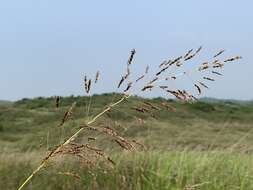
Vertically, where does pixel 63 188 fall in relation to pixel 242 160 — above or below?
below

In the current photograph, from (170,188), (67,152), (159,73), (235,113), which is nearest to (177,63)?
(159,73)

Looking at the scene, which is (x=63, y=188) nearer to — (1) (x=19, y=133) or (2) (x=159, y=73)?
(2) (x=159, y=73)

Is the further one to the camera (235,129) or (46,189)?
(235,129)

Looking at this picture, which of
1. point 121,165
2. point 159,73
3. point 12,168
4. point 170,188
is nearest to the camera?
point 159,73

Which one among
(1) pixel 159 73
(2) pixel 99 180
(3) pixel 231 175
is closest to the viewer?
(1) pixel 159 73

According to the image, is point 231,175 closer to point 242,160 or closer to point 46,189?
point 242,160

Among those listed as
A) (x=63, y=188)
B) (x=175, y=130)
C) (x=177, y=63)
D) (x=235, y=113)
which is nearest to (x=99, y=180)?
(x=63, y=188)

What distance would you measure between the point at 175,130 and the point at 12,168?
13.9 meters

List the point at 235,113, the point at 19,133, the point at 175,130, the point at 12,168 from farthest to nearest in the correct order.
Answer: the point at 235,113, the point at 19,133, the point at 175,130, the point at 12,168

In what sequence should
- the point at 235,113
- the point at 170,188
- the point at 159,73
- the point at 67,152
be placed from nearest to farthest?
1. the point at 67,152
2. the point at 159,73
3. the point at 170,188
4. the point at 235,113

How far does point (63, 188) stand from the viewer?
22.8 feet

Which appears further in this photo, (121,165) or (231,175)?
(121,165)

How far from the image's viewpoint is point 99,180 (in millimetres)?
6754

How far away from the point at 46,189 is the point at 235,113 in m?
28.6
